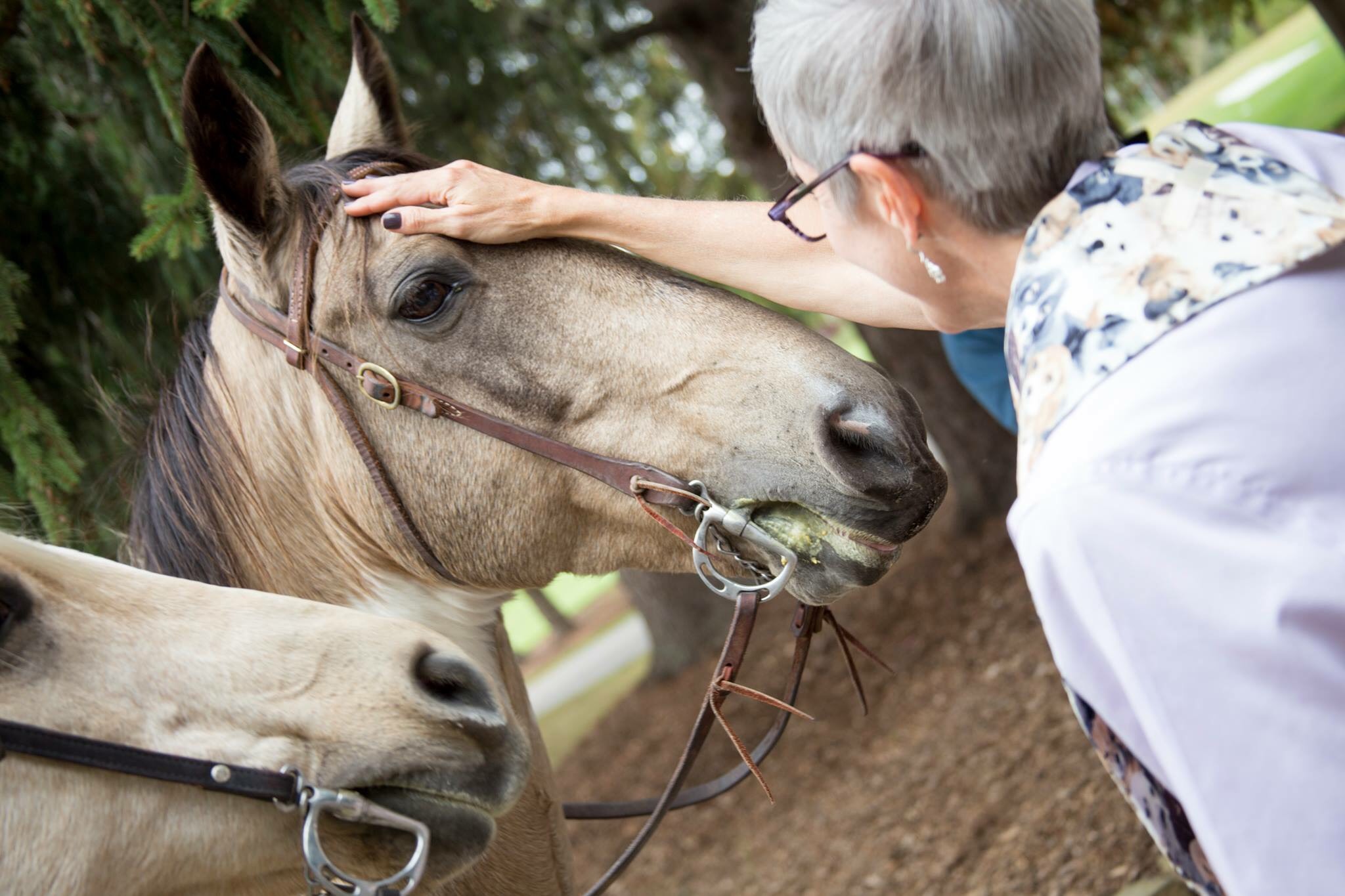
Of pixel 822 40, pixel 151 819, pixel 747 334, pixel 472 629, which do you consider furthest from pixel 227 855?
pixel 822 40

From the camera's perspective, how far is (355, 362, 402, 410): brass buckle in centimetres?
228

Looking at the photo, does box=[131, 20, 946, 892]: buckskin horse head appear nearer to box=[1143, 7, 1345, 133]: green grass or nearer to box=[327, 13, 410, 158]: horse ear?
box=[327, 13, 410, 158]: horse ear

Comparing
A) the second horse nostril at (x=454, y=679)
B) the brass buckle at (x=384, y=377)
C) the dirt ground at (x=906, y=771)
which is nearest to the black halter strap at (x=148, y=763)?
the second horse nostril at (x=454, y=679)

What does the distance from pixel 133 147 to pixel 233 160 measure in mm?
1708

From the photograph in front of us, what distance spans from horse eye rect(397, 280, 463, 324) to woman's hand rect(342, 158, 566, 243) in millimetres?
110

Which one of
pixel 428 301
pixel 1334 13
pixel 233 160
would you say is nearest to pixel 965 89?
pixel 428 301

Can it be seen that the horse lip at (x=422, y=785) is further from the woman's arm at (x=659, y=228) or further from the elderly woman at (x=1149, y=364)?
the woman's arm at (x=659, y=228)

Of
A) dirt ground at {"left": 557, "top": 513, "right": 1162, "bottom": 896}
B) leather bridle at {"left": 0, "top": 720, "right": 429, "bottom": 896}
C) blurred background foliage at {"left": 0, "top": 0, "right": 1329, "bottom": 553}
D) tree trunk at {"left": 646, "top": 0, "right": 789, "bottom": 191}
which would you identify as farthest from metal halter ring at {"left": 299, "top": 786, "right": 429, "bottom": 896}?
tree trunk at {"left": 646, "top": 0, "right": 789, "bottom": 191}

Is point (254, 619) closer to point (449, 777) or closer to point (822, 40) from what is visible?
point (449, 777)

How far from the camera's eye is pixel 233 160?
221 centimetres

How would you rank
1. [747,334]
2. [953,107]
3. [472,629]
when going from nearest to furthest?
[953,107]
[747,334]
[472,629]

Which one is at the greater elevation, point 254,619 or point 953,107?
point 953,107

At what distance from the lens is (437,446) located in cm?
231

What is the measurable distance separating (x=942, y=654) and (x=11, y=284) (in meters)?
4.70
